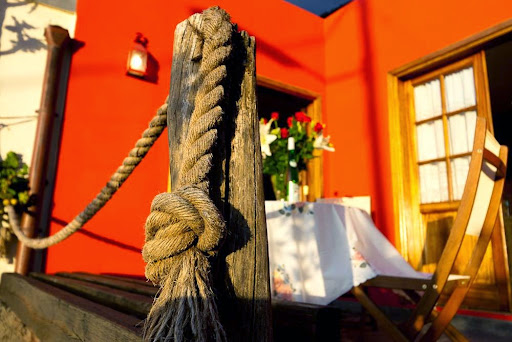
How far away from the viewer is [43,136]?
8.33 ft

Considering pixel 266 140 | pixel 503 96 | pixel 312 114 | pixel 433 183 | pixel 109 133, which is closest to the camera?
pixel 266 140

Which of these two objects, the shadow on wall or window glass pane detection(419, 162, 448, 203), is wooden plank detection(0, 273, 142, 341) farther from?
window glass pane detection(419, 162, 448, 203)

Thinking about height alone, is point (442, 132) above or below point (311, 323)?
above

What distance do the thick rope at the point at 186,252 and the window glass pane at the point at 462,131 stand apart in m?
3.01

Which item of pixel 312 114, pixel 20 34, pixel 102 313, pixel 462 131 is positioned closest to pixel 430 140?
pixel 462 131

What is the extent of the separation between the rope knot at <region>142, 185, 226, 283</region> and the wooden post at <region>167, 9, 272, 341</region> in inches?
3.8

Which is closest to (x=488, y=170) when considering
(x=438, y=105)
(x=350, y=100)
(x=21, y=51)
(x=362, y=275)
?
(x=362, y=275)

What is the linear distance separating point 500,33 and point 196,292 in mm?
3129

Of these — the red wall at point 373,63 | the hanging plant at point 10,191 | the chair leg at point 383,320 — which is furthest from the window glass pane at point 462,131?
the hanging plant at point 10,191

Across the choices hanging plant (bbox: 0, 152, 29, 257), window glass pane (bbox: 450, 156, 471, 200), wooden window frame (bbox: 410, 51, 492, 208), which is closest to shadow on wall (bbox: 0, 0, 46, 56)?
hanging plant (bbox: 0, 152, 29, 257)

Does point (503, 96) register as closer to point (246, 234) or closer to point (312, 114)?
point (312, 114)

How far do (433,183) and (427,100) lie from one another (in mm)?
816

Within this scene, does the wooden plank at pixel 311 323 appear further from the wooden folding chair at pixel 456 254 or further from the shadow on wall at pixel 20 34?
the shadow on wall at pixel 20 34

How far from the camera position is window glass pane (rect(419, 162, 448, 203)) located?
305 cm
